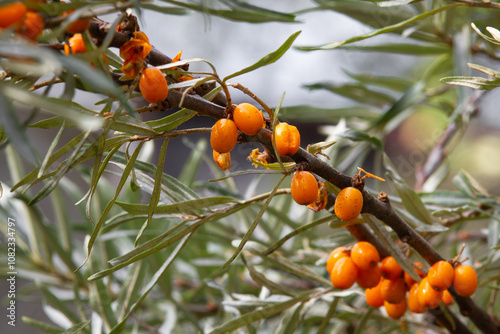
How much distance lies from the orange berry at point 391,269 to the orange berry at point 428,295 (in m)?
0.03

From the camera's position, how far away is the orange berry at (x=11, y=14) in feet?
0.67

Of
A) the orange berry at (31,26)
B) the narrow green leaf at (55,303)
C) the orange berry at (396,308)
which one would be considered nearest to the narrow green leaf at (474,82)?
the orange berry at (396,308)

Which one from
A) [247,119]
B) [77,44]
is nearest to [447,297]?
[247,119]

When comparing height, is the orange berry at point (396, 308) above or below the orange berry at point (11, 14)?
below

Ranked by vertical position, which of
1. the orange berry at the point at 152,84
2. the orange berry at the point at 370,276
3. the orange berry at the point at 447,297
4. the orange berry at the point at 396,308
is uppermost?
the orange berry at the point at 152,84

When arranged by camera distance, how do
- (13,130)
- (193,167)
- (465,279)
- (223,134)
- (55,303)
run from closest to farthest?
(13,130), (223,134), (465,279), (55,303), (193,167)

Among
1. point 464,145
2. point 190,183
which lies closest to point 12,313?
point 190,183

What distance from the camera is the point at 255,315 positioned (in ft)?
1.49

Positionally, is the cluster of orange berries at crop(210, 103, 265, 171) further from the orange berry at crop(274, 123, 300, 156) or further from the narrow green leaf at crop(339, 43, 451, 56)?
the narrow green leaf at crop(339, 43, 451, 56)

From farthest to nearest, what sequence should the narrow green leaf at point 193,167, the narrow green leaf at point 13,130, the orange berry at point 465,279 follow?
the narrow green leaf at point 193,167 → the orange berry at point 465,279 → the narrow green leaf at point 13,130

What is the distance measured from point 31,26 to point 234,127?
13 cm

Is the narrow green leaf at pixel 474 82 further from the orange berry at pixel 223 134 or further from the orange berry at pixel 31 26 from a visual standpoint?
the orange berry at pixel 31 26

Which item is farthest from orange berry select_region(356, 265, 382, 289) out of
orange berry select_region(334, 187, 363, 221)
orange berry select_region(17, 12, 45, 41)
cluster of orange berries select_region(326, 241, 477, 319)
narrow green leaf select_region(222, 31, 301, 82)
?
orange berry select_region(17, 12, 45, 41)

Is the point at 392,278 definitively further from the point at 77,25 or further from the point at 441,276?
the point at 77,25
